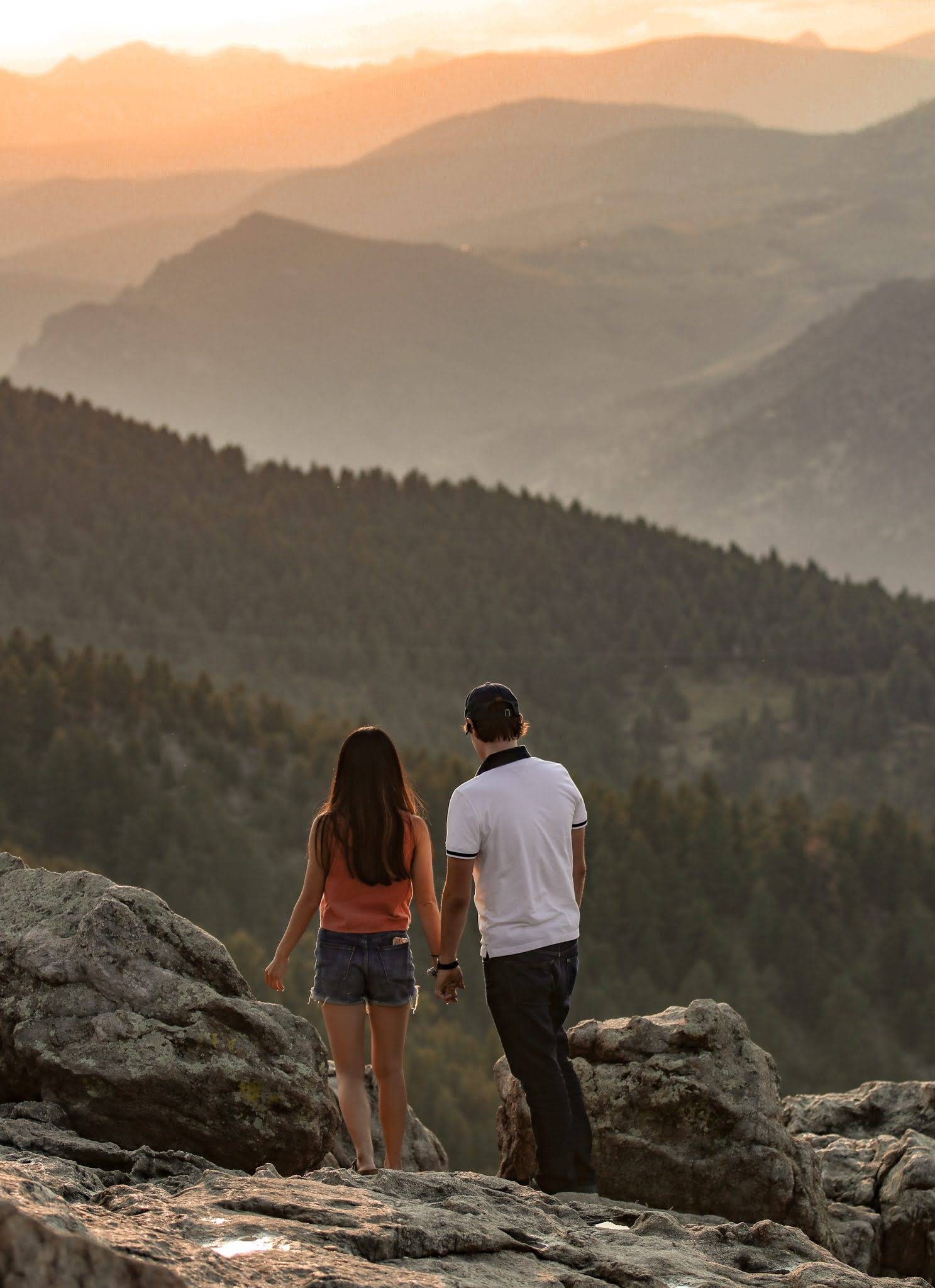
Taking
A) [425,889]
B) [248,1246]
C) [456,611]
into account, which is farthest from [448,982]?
[456,611]

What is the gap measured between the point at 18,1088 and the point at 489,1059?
71.8ft

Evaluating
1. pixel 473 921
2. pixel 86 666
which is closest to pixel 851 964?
pixel 473 921

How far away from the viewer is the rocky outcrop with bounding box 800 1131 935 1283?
734 cm

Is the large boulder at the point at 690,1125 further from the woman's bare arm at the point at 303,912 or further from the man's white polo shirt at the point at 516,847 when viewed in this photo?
the woman's bare arm at the point at 303,912

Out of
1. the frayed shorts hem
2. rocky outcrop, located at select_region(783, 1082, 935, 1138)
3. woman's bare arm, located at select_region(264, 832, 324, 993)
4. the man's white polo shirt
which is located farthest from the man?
rocky outcrop, located at select_region(783, 1082, 935, 1138)

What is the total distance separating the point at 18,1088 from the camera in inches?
241

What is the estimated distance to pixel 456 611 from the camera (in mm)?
65000

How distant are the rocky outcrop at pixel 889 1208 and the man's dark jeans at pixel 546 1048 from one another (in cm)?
173

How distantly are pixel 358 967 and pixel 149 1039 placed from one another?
0.85m

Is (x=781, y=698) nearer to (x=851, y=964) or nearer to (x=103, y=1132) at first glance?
(x=851, y=964)

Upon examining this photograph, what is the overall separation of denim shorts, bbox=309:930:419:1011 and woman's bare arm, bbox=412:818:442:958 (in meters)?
0.13

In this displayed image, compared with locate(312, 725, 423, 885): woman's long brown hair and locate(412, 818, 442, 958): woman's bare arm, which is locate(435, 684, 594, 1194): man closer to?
locate(412, 818, 442, 958): woman's bare arm

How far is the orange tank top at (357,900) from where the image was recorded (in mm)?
6141

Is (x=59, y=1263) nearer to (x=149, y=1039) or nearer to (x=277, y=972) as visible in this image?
(x=149, y=1039)
